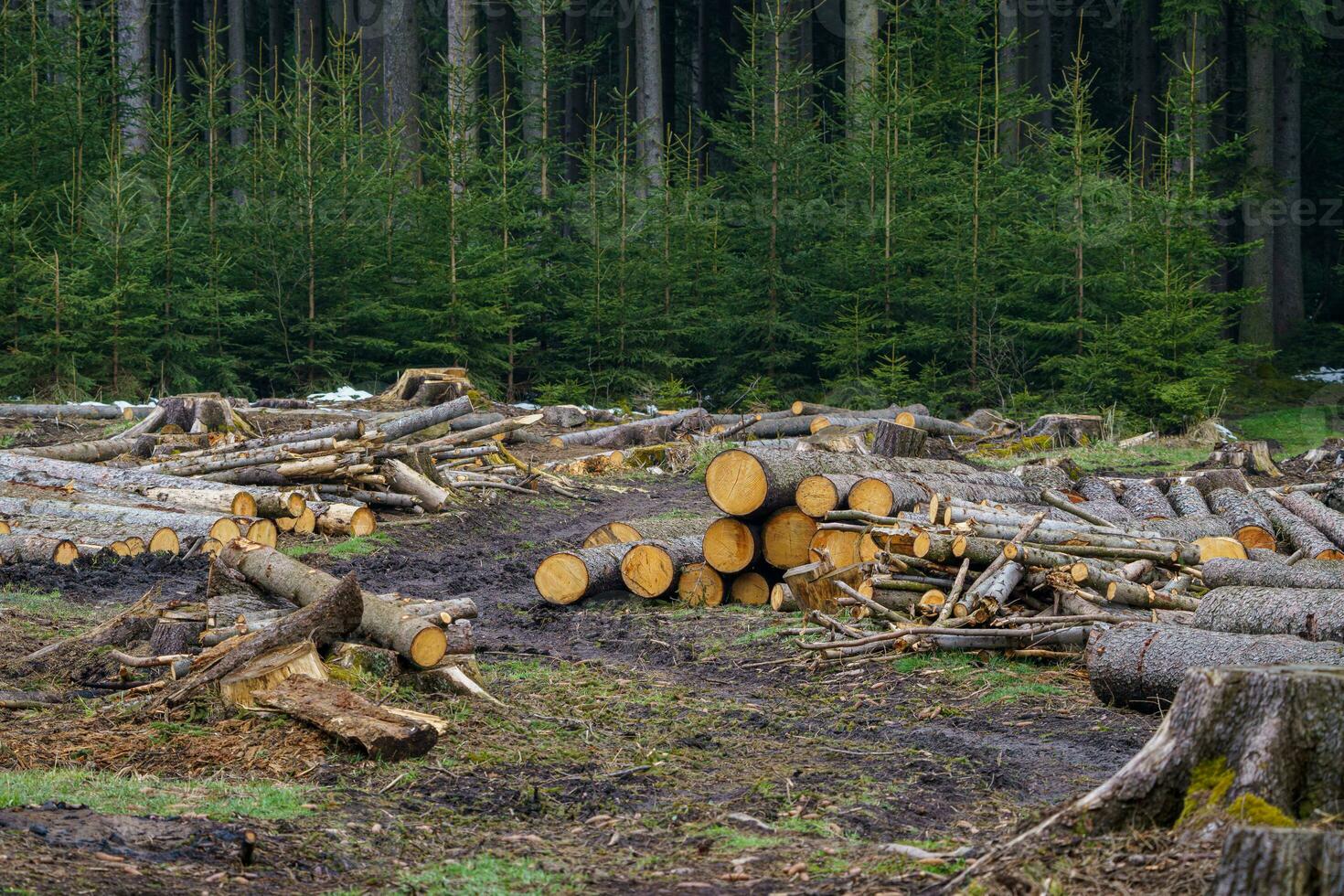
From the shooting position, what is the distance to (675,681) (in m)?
8.19

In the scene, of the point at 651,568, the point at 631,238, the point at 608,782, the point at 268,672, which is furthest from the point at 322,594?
the point at 631,238

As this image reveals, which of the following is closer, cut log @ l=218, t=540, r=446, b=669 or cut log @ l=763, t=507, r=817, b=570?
cut log @ l=218, t=540, r=446, b=669

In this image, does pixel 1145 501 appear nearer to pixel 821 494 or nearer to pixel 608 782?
pixel 821 494

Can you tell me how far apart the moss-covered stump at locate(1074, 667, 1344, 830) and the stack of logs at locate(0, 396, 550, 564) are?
30.6ft

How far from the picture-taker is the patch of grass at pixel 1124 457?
54.5ft

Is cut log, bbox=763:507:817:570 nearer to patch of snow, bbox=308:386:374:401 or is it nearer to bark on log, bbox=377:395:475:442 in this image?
bark on log, bbox=377:395:475:442

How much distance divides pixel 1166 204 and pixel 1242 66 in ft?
57.7

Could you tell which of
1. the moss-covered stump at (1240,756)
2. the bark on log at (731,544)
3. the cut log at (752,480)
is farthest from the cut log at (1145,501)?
the moss-covered stump at (1240,756)

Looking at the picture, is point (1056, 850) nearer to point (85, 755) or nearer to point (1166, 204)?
point (85, 755)

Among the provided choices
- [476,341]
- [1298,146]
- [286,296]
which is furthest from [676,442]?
[1298,146]

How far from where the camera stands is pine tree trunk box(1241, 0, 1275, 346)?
27.3 meters

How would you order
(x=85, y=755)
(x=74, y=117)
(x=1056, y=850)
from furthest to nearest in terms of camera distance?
(x=74, y=117)
(x=85, y=755)
(x=1056, y=850)

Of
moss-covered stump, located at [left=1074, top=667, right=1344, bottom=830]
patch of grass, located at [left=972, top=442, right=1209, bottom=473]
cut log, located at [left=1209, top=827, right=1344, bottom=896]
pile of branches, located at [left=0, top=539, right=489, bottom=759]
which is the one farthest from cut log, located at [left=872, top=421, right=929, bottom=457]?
cut log, located at [left=1209, top=827, right=1344, bottom=896]

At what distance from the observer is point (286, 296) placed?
23.0 metres
